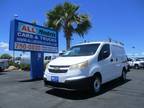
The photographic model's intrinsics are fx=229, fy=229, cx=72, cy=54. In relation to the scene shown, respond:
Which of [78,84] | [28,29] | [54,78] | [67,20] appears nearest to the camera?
[78,84]

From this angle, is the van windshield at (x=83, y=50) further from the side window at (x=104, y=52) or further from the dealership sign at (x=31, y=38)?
the dealership sign at (x=31, y=38)

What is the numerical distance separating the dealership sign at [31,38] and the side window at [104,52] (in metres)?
5.06

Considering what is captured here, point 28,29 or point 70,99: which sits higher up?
point 28,29

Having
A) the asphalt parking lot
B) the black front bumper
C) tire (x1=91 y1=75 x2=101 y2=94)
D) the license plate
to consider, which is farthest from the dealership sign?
tire (x1=91 y1=75 x2=101 y2=94)

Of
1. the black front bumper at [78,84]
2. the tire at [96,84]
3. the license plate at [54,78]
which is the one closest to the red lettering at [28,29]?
the license plate at [54,78]

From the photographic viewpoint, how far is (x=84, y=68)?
818cm

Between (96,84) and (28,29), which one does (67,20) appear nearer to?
(28,29)

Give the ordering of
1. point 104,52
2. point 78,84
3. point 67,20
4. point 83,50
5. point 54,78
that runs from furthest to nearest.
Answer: point 67,20 → point 83,50 → point 104,52 → point 54,78 → point 78,84

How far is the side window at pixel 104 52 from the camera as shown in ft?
30.3

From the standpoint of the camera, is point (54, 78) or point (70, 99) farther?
point (54, 78)

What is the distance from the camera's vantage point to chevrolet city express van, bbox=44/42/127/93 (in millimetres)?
8094

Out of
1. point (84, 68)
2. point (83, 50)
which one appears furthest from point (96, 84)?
point (83, 50)

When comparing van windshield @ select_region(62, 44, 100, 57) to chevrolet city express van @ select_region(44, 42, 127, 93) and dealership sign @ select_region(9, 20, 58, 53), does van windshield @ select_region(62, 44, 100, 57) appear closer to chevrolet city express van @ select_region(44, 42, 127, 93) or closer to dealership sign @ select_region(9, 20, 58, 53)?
chevrolet city express van @ select_region(44, 42, 127, 93)

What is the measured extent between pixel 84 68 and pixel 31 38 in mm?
6144
